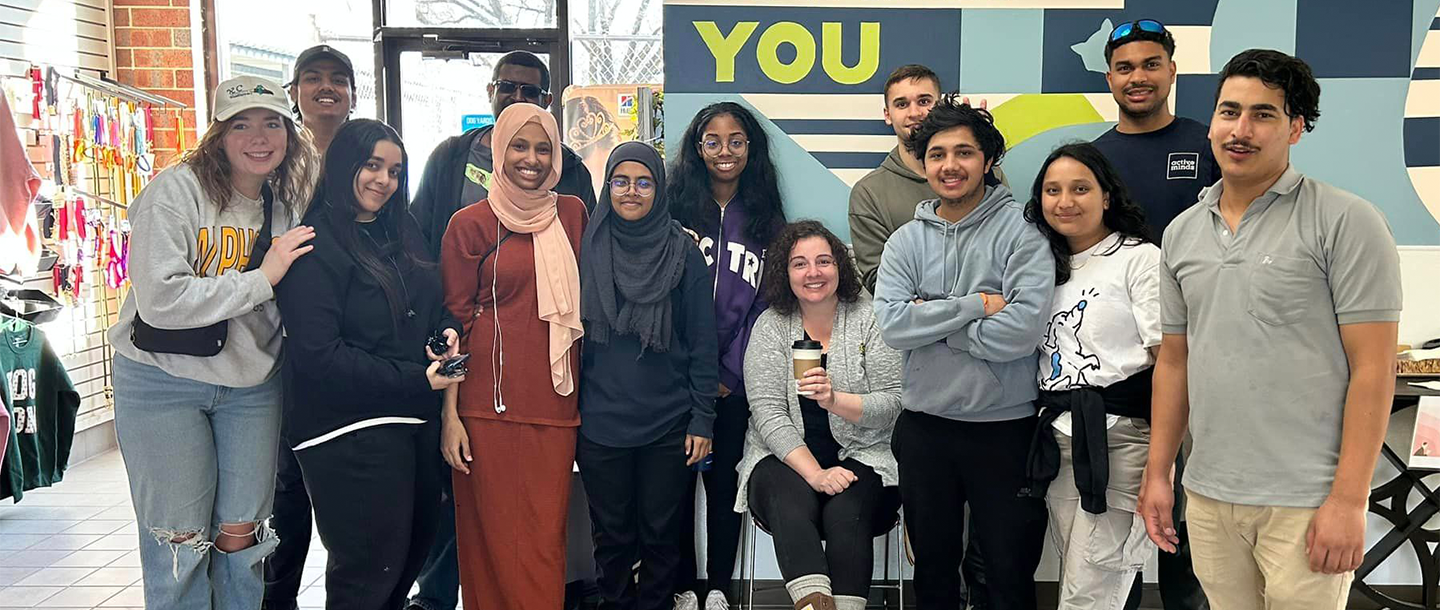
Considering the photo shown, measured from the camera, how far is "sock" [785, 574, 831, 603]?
277cm

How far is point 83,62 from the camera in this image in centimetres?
567

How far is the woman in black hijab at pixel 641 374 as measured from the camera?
117 inches

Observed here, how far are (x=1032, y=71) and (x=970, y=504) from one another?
1650mm

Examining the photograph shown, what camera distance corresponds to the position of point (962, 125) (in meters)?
2.69

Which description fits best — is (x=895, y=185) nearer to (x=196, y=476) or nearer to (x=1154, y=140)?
(x=1154, y=140)

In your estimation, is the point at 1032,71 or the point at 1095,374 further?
the point at 1032,71

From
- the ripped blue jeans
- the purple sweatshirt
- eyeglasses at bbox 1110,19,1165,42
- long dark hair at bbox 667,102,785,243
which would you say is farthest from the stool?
eyeglasses at bbox 1110,19,1165,42

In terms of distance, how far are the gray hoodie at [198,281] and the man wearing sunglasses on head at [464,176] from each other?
2.56ft

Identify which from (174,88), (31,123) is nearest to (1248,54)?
(31,123)

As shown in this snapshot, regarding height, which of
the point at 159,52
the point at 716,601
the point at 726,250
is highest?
the point at 159,52

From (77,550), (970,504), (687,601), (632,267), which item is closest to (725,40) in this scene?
(632,267)

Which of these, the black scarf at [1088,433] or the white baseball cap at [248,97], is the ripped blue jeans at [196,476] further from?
the black scarf at [1088,433]

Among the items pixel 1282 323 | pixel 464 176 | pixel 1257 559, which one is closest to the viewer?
pixel 1282 323

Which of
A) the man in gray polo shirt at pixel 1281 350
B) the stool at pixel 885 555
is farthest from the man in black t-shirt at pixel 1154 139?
the stool at pixel 885 555
